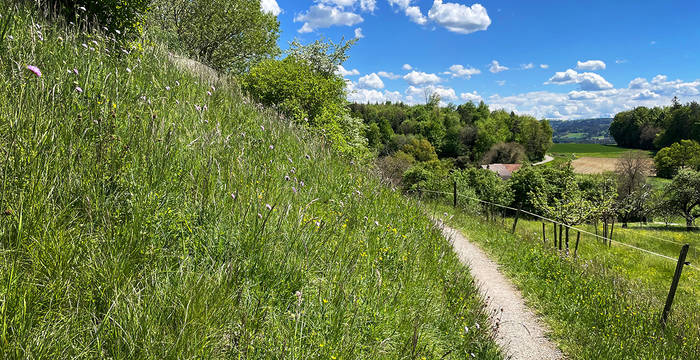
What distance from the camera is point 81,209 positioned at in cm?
210

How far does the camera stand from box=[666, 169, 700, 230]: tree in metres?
47.5

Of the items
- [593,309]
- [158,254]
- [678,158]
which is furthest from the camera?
[678,158]

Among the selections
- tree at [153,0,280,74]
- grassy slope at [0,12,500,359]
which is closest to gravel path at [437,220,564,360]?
grassy slope at [0,12,500,359]

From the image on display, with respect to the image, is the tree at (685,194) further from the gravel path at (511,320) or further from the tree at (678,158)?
the gravel path at (511,320)

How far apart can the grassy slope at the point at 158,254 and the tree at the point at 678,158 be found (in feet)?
311

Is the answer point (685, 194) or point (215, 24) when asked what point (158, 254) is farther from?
point (685, 194)

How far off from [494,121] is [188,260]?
142 metres

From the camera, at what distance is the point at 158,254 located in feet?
7.00

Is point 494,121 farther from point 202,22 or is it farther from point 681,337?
point 681,337

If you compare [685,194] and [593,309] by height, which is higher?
[593,309]

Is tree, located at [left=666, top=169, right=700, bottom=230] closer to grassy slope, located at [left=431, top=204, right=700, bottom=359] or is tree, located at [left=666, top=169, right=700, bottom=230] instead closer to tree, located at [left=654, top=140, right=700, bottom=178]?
tree, located at [left=654, top=140, right=700, bottom=178]


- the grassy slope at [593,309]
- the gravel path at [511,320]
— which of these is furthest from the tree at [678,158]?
the gravel path at [511,320]

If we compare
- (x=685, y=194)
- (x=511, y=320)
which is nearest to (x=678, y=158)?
(x=685, y=194)

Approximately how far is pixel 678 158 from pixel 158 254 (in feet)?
347
